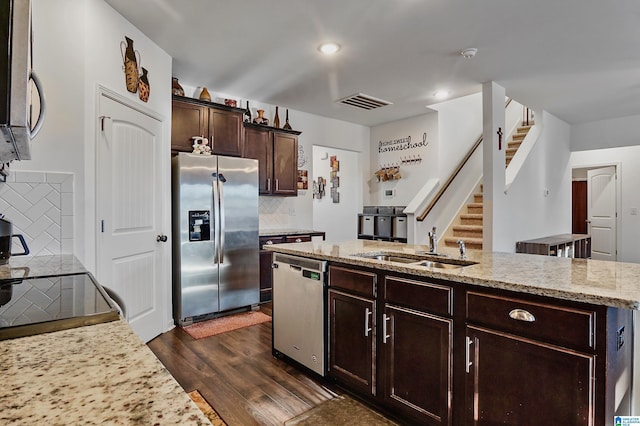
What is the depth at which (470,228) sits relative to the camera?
5703 millimetres

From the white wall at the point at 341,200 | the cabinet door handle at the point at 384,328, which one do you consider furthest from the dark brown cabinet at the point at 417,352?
the white wall at the point at 341,200

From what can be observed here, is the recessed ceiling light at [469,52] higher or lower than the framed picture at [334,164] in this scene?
higher

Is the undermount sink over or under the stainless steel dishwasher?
over

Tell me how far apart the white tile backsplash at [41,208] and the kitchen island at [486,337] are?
5.90 feet

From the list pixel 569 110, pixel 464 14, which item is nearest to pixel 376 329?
pixel 464 14

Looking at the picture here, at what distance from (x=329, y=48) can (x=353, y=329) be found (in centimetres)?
258

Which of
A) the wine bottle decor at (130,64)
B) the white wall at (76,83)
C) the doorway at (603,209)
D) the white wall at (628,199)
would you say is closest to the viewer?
the white wall at (76,83)

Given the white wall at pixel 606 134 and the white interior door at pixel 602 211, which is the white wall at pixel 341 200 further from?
the white interior door at pixel 602 211

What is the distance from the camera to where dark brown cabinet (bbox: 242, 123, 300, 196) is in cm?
488

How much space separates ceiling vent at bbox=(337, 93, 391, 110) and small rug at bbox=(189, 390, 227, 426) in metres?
3.92

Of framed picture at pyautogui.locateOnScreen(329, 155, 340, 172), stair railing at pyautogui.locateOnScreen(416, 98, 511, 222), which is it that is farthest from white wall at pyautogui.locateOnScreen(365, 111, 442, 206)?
framed picture at pyautogui.locateOnScreen(329, 155, 340, 172)

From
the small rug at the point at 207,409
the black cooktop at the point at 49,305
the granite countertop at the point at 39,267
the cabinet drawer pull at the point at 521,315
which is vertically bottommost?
the small rug at the point at 207,409

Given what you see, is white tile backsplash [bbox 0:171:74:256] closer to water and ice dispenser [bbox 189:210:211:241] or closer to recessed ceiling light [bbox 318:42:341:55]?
water and ice dispenser [bbox 189:210:211:241]

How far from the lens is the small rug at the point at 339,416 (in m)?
2.07
